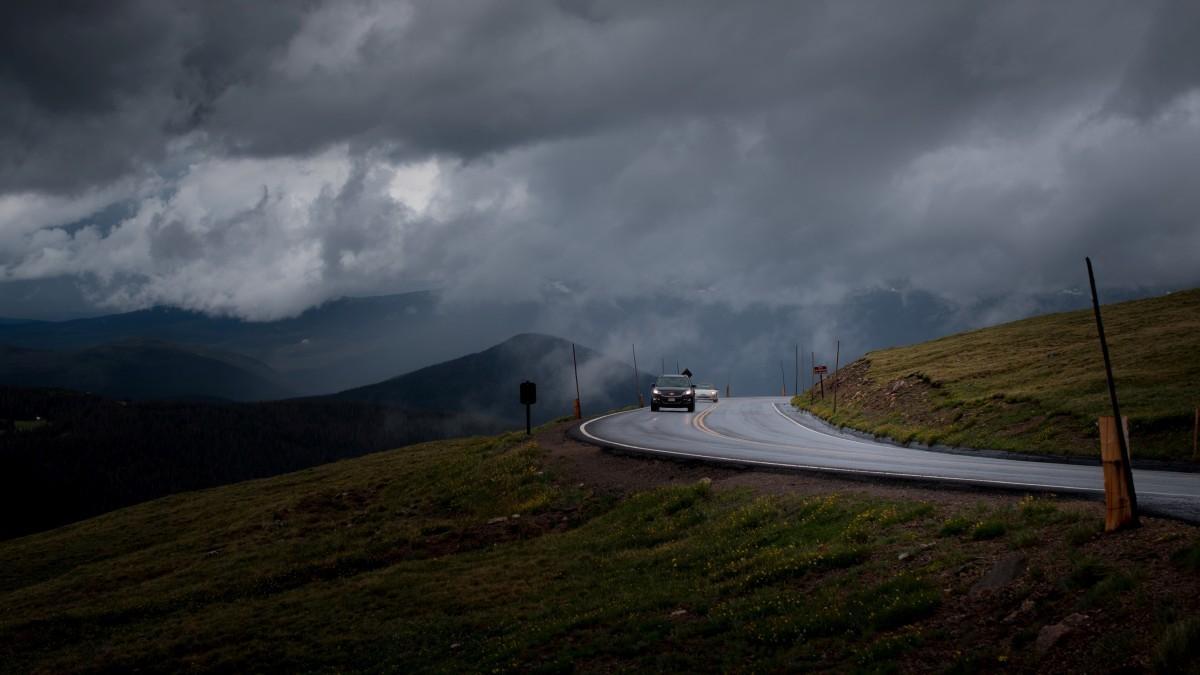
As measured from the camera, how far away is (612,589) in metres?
15.3

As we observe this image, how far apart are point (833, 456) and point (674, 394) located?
108ft

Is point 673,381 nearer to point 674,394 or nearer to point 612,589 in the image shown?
point 674,394

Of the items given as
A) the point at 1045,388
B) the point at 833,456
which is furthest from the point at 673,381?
the point at 833,456

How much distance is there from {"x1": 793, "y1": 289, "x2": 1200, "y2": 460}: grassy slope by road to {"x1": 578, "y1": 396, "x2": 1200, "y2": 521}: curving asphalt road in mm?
2704

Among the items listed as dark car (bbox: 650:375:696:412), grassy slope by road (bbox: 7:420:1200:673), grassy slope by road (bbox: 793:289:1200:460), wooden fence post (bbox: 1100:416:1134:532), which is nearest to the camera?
grassy slope by road (bbox: 7:420:1200:673)

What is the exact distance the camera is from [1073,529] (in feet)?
34.1

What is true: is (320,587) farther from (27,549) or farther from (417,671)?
(27,549)

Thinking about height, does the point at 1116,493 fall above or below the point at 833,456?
above

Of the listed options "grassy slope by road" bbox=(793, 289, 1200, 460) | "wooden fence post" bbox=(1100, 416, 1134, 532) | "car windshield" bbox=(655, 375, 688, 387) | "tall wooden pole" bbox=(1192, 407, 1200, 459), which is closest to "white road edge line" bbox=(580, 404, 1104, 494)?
"wooden fence post" bbox=(1100, 416, 1134, 532)

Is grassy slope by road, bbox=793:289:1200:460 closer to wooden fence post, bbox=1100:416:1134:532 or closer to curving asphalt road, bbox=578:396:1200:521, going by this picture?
curving asphalt road, bbox=578:396:1200:521

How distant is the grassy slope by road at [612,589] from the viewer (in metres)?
8.76

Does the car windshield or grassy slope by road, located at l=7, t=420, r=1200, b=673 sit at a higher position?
the car windshield

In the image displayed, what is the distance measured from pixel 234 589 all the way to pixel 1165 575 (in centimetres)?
2239

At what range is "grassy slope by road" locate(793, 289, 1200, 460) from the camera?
25.1 m
